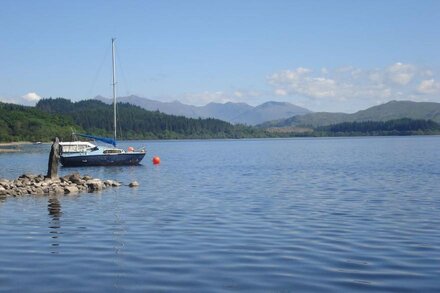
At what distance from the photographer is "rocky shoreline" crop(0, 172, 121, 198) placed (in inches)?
1452

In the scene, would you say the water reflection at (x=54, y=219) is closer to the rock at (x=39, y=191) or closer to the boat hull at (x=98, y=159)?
the rock at (x=39, y=191)

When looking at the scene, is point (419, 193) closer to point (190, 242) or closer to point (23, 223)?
point (190, 242)

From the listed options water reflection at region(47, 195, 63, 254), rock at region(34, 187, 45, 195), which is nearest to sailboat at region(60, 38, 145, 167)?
rock at region(34, 187, 45, 195)

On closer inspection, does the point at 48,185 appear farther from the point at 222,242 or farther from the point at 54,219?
the point at 222,242

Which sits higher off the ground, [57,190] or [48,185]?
[48,185]

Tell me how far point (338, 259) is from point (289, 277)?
2.79 m

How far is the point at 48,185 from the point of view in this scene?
39000mm

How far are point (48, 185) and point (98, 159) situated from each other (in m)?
32.6

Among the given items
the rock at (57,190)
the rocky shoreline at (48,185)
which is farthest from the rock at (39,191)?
the rock at (57,190)

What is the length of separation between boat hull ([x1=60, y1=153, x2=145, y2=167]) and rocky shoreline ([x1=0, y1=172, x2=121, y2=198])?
2807 cm

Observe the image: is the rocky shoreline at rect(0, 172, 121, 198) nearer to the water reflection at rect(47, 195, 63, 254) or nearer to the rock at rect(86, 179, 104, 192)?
the rock at rect(86, 179, 104, 192)

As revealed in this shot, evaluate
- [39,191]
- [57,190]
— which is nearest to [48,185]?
[57,190]

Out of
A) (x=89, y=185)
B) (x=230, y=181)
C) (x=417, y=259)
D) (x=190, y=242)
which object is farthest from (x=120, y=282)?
(x=230, y=181)

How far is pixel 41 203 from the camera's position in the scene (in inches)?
1262
